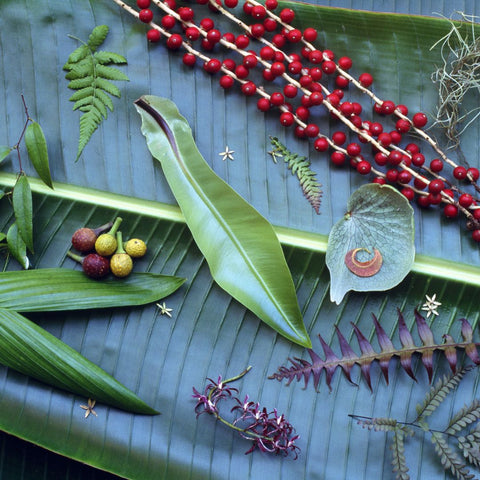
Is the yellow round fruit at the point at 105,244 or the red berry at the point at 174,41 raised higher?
the red berry at the point at 174,41

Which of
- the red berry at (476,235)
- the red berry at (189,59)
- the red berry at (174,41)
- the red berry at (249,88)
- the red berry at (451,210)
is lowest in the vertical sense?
the red berry at (476,235)

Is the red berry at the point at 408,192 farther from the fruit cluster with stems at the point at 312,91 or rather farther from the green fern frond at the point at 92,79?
the green fern frond at the point at 92,79

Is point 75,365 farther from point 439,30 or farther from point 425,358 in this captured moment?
point 439,30

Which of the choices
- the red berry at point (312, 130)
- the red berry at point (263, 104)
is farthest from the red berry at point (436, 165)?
the red berry at point (263, 104)

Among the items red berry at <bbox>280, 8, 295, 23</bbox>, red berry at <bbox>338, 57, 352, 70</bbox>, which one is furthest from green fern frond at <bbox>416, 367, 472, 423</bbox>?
red berry at <bbox>280, 8, 295, 23</bbox>

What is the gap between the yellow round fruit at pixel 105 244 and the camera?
115 centimetres

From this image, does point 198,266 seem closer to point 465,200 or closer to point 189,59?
point 189,59

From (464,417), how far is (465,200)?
40 centimetres

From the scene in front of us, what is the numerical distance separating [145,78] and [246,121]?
0.22 m

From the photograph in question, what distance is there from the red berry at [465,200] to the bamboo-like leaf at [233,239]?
362mm

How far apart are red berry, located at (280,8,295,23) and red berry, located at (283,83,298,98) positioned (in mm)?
130

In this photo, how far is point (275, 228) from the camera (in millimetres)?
1189

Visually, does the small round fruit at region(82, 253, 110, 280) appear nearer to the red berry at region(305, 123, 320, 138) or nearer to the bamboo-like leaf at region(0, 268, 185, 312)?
the bamboo-like leaf at region(0, 268, 185, 312)

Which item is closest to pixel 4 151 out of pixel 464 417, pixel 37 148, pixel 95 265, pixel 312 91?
pixel 37 148
